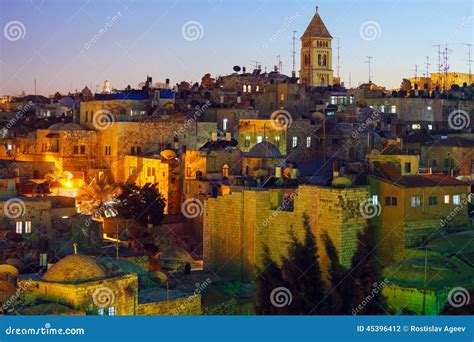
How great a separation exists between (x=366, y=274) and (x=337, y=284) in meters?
0.57

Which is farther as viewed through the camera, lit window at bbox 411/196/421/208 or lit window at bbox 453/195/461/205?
lit window at bbox 453/195/461/205

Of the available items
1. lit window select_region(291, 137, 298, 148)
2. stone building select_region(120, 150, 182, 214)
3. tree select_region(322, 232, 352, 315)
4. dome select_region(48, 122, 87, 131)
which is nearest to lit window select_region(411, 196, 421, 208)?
tree select_region(322, 232, 352, 315)

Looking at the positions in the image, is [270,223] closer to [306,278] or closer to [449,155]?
[306,278]

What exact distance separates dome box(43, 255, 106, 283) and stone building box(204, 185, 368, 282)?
15.8 ft

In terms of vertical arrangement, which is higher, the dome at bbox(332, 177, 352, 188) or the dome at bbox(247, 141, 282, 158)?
the dome at bbox(247, 141, 282, 158)

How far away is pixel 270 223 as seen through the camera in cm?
2150

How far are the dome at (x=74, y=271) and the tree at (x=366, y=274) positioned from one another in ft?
16.3

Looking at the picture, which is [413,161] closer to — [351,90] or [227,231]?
[227,231]

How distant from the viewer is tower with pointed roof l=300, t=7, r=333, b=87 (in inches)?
2288

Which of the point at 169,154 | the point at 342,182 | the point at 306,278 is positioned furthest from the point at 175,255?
the point at 169,154

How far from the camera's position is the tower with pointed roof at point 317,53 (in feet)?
191

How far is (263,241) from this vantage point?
71.0 ft

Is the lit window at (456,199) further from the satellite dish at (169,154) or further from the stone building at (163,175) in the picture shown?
the satellite dish at (169,154)

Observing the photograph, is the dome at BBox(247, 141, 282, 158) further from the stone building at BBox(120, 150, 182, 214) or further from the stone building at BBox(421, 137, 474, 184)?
the stone building at BBox(421, 137, 474, 184)
